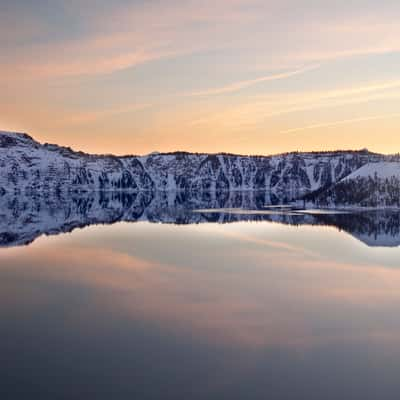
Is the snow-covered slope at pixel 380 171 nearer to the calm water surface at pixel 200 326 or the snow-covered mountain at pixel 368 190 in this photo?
the snow-covered mountain at pixel 368 190

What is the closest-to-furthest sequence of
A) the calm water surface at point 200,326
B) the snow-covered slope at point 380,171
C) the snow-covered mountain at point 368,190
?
the calm water surface at point 200,326 < the snow-covered mountain at point 368,190 < the snow-covered slope at point 380,171

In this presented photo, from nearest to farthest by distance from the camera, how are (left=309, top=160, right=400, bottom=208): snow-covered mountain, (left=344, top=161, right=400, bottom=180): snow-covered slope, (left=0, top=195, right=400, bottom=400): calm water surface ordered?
(left=0, top=195, right=400, bottom=400): calm water surface
(left=309, top=160, right=400, bottom=208): snow-covered mountain
(left=344, top=161, right=400, bottom=180): snow-covered slope

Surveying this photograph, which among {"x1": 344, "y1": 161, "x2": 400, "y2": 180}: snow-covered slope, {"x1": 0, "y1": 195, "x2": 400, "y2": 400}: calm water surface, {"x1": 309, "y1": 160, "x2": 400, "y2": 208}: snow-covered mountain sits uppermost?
{"x1": 344, "y1": 161, "x2": 400, "y2": 180}: snow-covered slope

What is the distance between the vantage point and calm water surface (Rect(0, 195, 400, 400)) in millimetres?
15305

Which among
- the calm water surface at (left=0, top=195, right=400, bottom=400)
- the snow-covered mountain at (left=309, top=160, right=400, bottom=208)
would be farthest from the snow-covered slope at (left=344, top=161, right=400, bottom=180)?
the calm water surface at (left=0, top=195, right=400, bottom=400)

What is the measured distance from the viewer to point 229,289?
96.9ft

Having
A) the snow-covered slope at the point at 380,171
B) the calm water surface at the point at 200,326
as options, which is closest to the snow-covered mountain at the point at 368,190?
the snow-covered slope at the point at 380,171

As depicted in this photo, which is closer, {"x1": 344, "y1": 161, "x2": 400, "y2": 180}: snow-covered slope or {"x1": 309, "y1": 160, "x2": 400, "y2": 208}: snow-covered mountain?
{"x1": 309, "y1": 160, "x2": 400, "y2": 208}: snow-covered mountain

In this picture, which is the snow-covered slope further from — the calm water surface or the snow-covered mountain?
the calm water surface

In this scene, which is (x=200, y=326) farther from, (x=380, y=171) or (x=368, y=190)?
(x=380, y=171)

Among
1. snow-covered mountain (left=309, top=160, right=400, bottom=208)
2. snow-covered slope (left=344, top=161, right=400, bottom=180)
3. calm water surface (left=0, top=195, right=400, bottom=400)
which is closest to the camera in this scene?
calm water surface (left=0, top=195, right=400, bottom=400)

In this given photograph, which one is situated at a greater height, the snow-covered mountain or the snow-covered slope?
the snow-covered slope

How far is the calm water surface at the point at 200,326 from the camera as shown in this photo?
15305 mm

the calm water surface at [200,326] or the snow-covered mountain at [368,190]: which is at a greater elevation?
the snow-covered mountain at [368,190]
